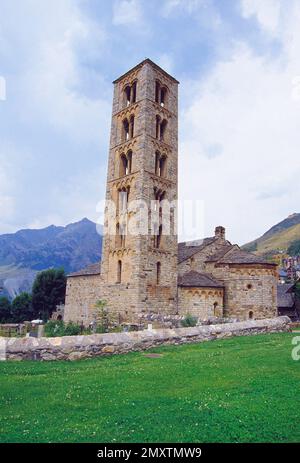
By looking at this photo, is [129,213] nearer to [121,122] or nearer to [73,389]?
[121,122]

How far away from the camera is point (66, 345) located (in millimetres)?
12430

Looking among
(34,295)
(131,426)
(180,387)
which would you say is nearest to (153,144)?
(180,387)

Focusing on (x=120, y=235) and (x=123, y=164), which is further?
(x=123, y=164)

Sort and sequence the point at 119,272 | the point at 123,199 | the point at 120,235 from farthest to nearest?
the point at 123,199
the point at 120,235
the point at 119,272

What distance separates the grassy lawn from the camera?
5461 mm

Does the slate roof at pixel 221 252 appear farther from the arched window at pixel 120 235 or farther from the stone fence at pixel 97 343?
the stone fence at pixel 97 343

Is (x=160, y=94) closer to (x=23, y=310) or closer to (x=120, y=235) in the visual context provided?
(x=120, y=235)

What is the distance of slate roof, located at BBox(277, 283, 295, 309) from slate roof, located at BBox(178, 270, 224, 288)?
2243 cm

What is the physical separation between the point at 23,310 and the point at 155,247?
34.3 metres

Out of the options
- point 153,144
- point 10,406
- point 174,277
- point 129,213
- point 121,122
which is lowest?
point 10,406

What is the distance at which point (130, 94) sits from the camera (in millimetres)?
31625

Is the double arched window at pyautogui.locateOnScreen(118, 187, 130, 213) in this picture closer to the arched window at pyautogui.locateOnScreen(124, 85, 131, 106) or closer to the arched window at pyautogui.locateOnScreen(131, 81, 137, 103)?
the arched window at pyautogui.locateOnScreen(131, 81, 137, 103)

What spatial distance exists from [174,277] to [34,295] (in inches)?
1243

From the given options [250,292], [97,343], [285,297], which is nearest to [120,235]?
[250,292]
